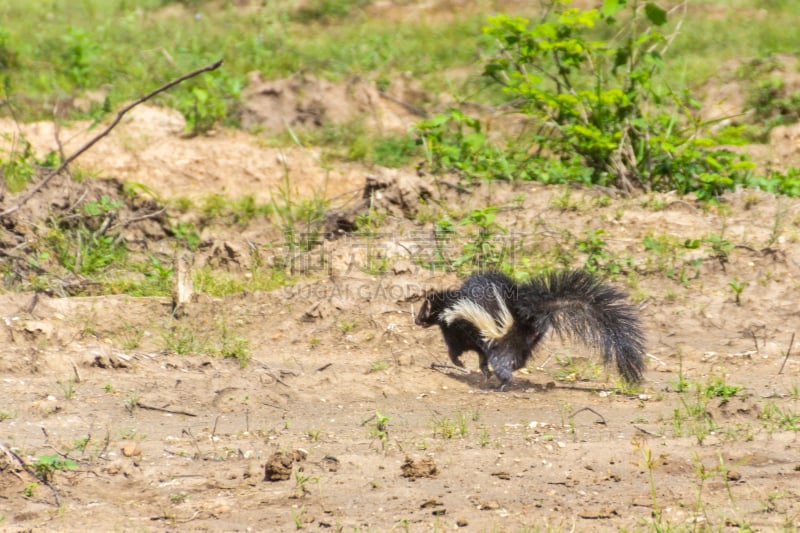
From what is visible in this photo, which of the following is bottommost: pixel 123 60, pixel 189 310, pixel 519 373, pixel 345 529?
pixel 345 529

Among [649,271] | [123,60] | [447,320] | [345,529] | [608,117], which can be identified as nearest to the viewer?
[345,529]

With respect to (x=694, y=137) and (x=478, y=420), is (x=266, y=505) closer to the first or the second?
(x=478, y=420)

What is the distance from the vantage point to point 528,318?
616 centimetres

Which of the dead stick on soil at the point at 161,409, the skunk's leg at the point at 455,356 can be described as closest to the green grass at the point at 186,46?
the skunk's leg at the point at 455,356

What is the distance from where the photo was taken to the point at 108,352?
5.94m

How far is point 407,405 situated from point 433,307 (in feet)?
3.42

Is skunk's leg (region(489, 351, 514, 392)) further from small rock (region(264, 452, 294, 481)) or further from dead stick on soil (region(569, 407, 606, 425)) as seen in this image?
small rock (region(264, 452, 294, 481))

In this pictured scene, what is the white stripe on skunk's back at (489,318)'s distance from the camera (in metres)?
6.20

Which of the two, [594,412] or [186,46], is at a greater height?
[186,46]

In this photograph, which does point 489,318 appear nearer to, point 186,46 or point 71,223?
point 71,223

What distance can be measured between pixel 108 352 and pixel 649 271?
3.92 meters

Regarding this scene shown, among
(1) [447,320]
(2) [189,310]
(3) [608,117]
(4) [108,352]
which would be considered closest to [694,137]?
(3) [608,117]

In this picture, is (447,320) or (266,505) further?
(447,320)

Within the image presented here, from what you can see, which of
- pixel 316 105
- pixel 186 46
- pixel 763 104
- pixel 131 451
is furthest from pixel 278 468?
pixel 186 46
